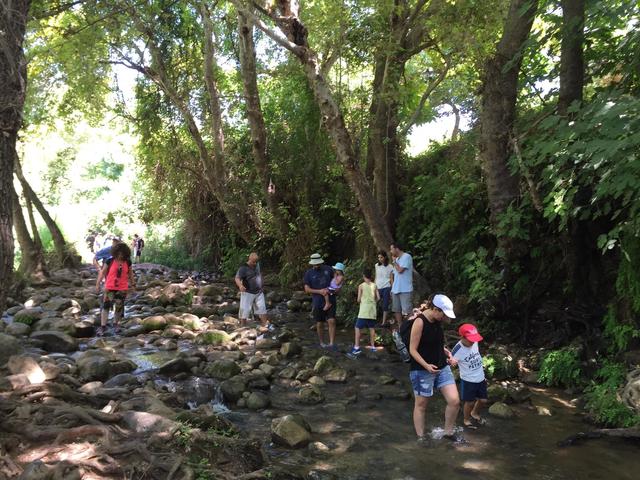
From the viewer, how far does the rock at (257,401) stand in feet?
22.8

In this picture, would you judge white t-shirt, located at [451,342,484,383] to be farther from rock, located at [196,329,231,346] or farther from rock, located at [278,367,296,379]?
rock, located at [196,329,231,346]

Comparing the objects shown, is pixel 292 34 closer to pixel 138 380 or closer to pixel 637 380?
pixel 138 380

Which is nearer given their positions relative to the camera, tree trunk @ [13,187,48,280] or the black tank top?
the black tank top

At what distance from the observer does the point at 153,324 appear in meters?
11.3

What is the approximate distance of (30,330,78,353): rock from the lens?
30.5 ft

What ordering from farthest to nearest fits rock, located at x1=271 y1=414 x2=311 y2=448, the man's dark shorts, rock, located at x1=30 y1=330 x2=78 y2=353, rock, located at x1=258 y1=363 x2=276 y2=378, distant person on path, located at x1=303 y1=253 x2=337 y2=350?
the man's dark shorts, distant person on path, located at x1=303 y1=253 x2=337 y2=350, rock, located at x1=30 y1=330 x2=78 y2=353, rock, located at x1=258 y1=363 x2=276 y2=378, rock, located at x1=271 y1=414 x2=311 y2=448

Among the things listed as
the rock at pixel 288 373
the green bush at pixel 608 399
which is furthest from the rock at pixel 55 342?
the green bush at pixel 608 399

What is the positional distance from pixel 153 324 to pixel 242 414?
525 centimetres

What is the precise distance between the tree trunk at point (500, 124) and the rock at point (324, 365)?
371cm

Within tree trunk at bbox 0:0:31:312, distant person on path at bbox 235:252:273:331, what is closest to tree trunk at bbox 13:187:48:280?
distant person on path at bbox 235:252:273:331

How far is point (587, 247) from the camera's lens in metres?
8.73

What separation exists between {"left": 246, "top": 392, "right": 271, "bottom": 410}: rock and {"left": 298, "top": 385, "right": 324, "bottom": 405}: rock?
20.3 inches

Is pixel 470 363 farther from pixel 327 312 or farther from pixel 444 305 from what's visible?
pixel 327 312

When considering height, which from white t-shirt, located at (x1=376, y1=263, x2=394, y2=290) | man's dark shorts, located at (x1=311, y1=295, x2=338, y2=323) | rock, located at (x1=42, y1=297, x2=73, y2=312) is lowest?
rock, located at (x1=42, y1=297, x2=73, y2=312)
